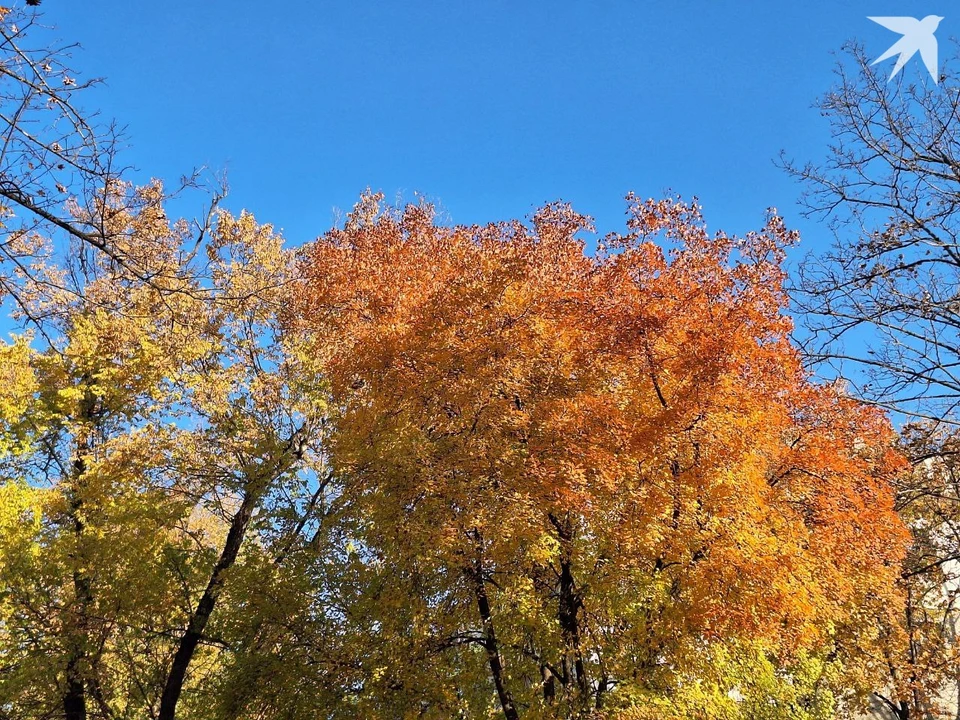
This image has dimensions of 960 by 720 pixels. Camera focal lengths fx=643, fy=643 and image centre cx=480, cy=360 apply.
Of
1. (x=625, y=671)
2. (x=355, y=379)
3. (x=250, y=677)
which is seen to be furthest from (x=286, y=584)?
(x=625, y=671)

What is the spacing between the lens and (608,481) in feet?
30.7

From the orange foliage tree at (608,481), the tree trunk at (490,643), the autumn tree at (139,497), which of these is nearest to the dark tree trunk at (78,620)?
the autumn tree at (139,497)

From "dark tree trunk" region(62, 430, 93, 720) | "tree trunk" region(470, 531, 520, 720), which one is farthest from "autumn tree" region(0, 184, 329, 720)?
"tree trunk" region(470, 531, 520, 720)

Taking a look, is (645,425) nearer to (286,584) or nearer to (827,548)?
(827,548)

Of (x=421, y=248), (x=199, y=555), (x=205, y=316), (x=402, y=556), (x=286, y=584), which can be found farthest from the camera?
(x=421, y=248)

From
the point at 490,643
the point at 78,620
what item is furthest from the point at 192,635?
the point at 490,643

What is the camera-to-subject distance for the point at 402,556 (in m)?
10.2

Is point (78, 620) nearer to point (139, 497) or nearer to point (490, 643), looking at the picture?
point (139, 497)

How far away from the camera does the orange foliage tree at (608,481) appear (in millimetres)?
9227

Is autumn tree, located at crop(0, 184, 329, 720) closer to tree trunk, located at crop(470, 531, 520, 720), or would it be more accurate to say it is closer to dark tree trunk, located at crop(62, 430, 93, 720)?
dark tree trunk, located at crop(62, 430, 93, 720)

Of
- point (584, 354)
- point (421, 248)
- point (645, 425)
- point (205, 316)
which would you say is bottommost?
point (645, 425)

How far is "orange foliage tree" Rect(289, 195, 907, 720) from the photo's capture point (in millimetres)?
9227

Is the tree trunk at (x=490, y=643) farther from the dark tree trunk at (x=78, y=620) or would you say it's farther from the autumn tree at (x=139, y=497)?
the dark tree trunk at (x=78, y=620)

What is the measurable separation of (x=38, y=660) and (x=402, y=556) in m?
7.13
